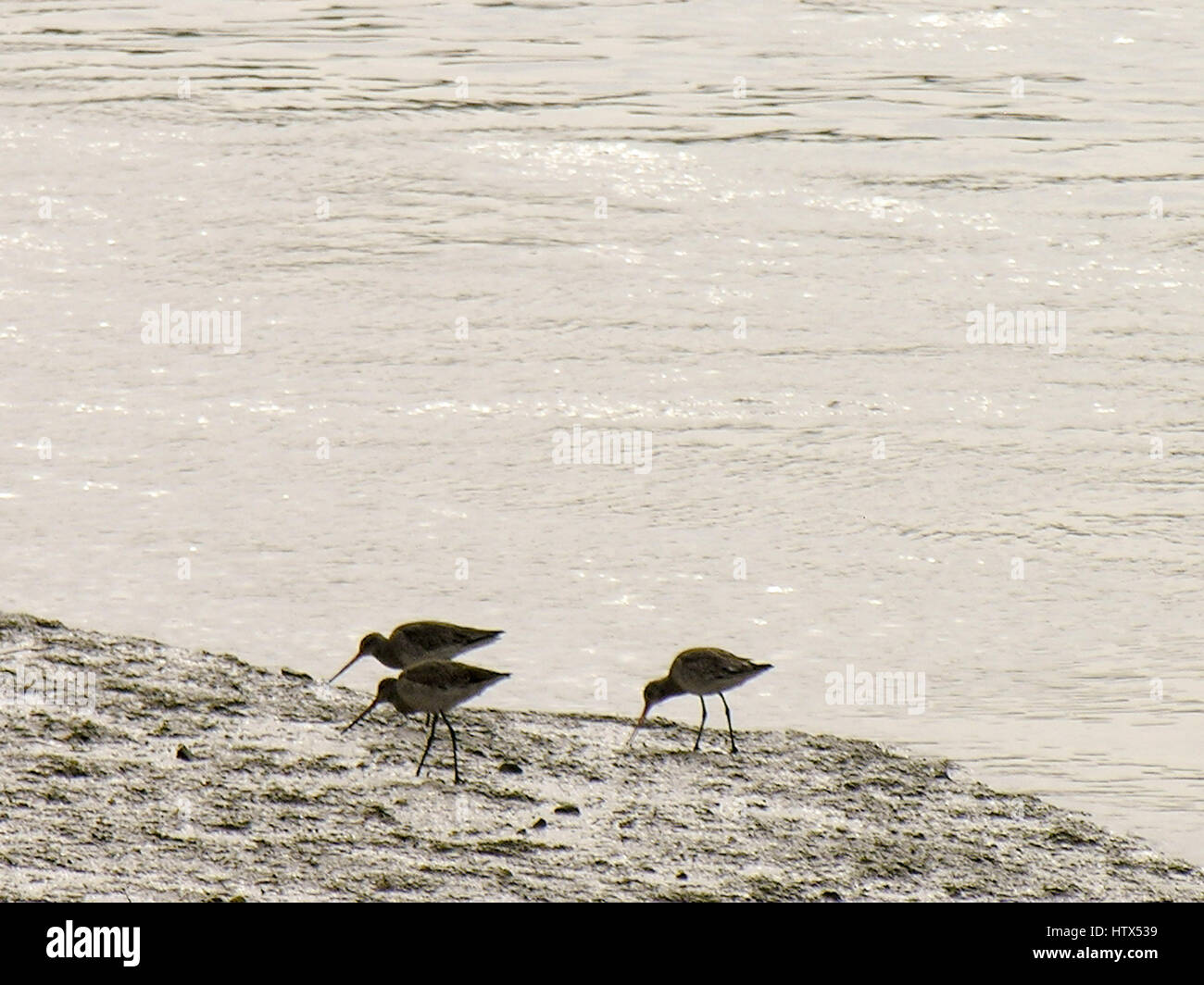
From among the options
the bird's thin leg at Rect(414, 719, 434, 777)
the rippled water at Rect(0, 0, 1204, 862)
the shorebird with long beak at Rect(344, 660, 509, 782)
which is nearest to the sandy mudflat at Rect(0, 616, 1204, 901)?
the bird's thin leg at Rect(414, 719, 434, 777)

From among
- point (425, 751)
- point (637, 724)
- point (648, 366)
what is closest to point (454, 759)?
point (425, 751)

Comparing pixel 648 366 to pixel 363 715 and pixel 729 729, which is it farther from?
pixel 363 715

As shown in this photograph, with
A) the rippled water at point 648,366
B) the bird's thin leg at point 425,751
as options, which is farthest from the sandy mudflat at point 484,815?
the rippled water at point 648,366

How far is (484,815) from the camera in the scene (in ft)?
15.4

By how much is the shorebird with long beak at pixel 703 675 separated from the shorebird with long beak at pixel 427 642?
0.52 metres

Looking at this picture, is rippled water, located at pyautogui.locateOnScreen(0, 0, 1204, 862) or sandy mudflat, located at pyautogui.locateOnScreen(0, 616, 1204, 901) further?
rippled water, located at pyautogui.locateOnScreen(0, 0, 1204, 862)

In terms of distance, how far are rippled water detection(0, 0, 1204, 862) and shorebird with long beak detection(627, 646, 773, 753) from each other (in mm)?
349

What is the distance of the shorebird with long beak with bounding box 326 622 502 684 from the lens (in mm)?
5398

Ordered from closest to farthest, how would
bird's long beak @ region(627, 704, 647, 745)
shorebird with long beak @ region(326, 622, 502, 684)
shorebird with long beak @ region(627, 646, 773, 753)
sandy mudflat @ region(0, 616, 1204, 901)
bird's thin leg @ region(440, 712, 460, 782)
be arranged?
sandy mudflat @ region(0, 616, 1204, 901)
bird's thin leg @ region(440, 712, 460, 782)
shorebird with long beak @ region(627, 646, 773, 753)
bird's long beak @ region(627, 704, 647, 745)
shorebird with long beak @ region(326, 622, 502, 684)

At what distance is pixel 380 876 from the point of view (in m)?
4.28

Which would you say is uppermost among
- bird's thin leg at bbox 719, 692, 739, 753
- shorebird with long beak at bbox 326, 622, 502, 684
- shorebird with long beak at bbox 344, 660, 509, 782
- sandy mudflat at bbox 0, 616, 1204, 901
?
shorebird with long beak at bbox 326, 622, 502, 684

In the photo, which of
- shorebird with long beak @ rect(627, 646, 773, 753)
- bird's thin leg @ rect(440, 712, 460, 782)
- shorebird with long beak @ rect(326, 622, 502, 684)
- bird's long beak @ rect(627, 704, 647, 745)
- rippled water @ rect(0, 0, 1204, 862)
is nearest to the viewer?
bird's thin leg @ rect(440, 712, 460, 782)

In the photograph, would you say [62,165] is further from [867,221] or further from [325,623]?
[325,623]

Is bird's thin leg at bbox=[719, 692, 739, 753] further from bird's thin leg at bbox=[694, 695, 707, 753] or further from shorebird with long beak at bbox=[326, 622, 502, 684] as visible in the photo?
shorebird with long beak at bbox=[326, 622, 502, 684]
